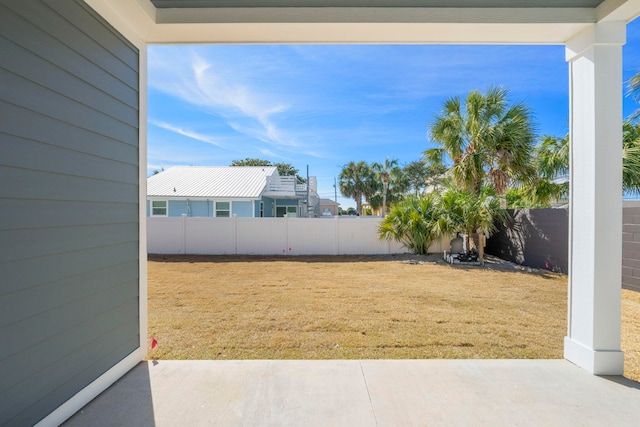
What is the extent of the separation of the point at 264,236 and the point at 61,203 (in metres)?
7.37

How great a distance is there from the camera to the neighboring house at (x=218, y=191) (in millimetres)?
12852

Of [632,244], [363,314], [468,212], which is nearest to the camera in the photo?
[363,314]

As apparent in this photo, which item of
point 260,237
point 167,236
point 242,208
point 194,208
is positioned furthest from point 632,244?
point 194,208

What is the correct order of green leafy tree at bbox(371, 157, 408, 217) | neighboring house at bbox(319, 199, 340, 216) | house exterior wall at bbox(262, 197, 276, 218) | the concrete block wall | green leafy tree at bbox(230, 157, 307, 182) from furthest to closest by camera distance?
neighboring house at bbox(319, 199, 340, 216)
green leafy tree at bbox(230, 157, 307, 182)
green leafy tree at bbox(371, 157, 408, 217)
house exterior wall at bbox(262, 197, 276, 218)
the concrete block wall

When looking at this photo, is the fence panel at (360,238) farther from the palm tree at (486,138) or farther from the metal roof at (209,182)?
the metal roof at (209,182)

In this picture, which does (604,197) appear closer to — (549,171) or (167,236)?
(549,171)

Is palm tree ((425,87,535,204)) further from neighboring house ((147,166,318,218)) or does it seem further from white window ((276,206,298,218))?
white window ((276,206,298,218))

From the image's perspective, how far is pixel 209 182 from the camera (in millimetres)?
13883

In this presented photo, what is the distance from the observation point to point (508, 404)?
1921 mm

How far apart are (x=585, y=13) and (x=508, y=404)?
3.05m

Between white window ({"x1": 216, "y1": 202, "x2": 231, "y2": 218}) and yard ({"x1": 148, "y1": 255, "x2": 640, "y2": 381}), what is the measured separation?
20.6 feet

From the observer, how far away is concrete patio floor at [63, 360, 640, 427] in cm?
178

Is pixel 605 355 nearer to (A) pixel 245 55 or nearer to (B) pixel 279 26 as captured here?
(B) pixel 279 26

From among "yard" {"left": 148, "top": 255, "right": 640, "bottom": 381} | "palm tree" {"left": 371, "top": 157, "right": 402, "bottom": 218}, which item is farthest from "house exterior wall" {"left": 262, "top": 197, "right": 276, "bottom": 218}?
"palm tree" {"left": 371, "top": 157, "right": 402, "bottom": 218}
